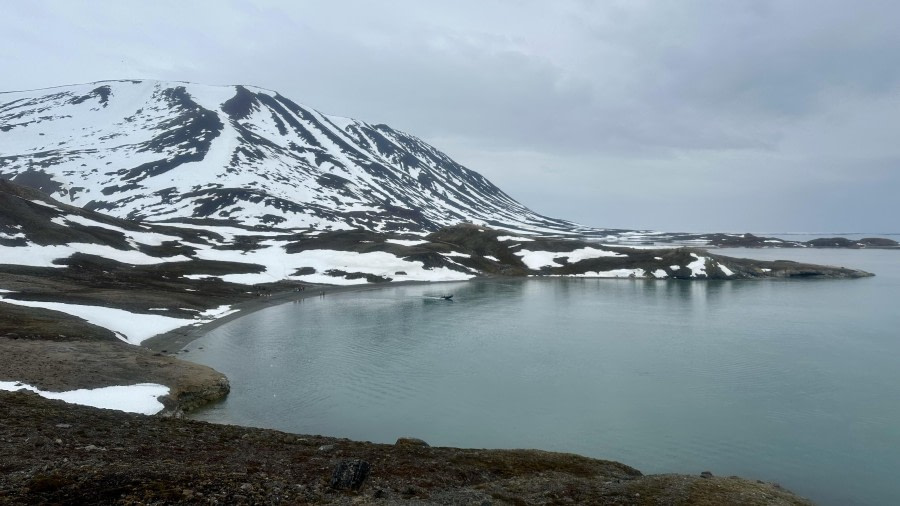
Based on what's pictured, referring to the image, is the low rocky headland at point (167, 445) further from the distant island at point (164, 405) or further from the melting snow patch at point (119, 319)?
the melting snow patch at point (119, 319)

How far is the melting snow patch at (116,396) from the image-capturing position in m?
26.2

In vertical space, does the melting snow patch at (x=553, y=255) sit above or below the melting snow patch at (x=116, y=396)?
above

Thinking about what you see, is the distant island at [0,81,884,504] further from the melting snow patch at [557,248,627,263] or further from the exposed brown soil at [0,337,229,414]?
the melting snow patch at [557,248,627,263]

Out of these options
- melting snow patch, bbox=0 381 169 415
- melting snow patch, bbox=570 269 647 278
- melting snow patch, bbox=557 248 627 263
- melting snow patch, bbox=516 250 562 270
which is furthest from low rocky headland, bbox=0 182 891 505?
melting snow patch, bbox=557 248 627 263

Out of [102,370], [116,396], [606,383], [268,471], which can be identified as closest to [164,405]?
[116,396]

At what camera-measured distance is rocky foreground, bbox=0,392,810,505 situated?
1338 cm

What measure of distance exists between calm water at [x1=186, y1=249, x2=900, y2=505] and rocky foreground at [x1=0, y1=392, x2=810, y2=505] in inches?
219

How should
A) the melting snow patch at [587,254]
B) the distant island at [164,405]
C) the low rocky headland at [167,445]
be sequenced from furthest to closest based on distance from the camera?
the melting snow patch at [587,254] < the distant island at [164,405] < the low rocky headland at [167,445]

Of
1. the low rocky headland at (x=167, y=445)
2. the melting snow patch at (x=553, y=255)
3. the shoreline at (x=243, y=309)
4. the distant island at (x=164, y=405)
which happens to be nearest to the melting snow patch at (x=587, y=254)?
the melting snow patch at (x=553, y=255)

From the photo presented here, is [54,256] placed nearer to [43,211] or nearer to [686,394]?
[43,211]

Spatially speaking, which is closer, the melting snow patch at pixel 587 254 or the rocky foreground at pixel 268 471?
the rocky foreground at pixel 268 471

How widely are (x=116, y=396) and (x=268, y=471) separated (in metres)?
16.6

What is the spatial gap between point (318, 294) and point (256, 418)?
6338 cm

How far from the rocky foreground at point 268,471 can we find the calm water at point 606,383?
18.3 feet
